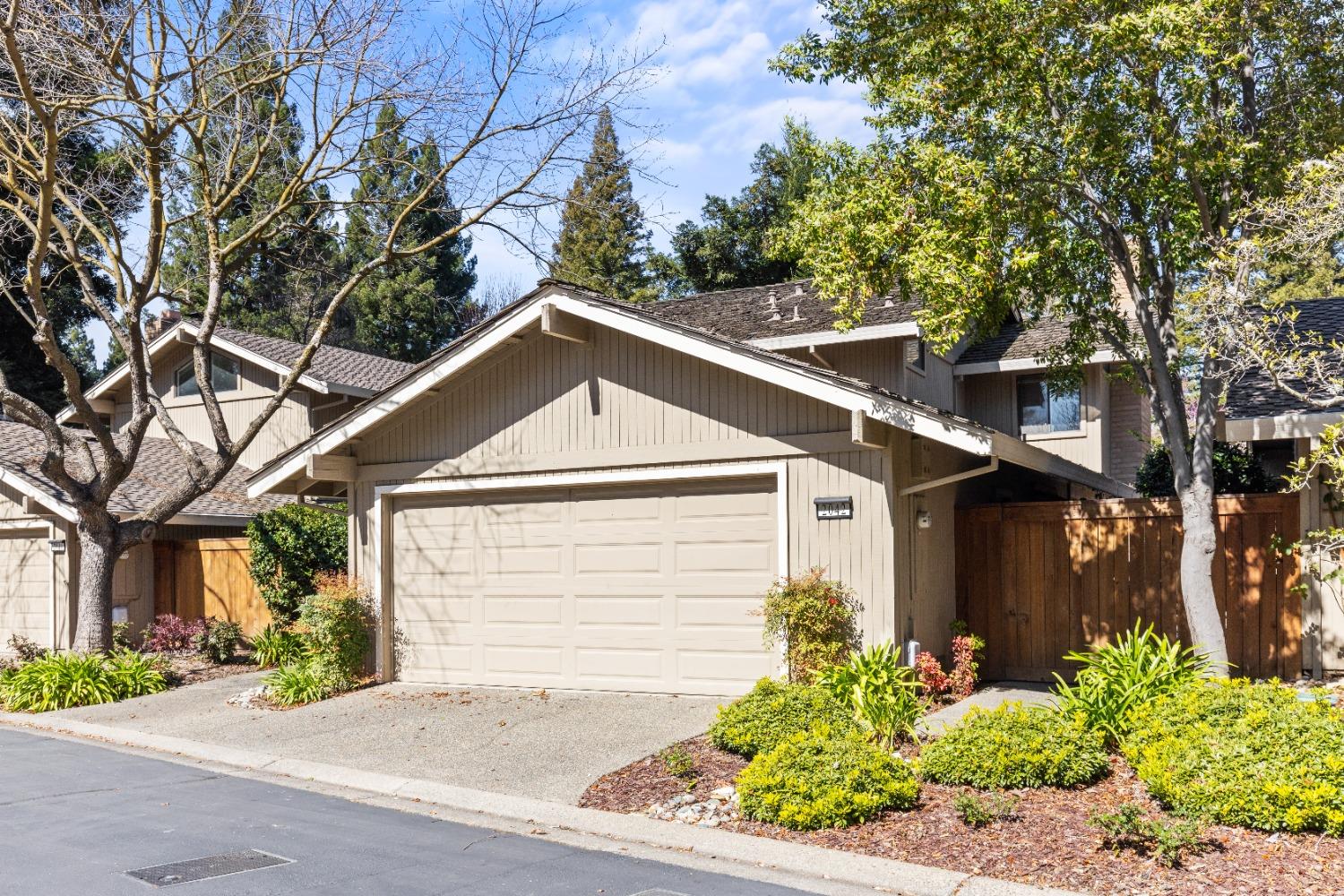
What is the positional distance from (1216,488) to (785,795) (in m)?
10.5

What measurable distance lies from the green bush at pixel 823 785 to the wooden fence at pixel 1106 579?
5.53 metres

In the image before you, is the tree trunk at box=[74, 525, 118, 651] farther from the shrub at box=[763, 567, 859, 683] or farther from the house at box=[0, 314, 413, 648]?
the shrub at box=[763, 567, 859, 683]

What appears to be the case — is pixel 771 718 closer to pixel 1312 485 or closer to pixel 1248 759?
pixel 1248 759

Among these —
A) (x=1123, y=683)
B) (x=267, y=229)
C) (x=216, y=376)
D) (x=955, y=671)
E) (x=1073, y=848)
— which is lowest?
(x=1073, y=848)

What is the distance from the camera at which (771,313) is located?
18109 millimetres

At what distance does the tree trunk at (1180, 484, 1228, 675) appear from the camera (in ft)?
33.2

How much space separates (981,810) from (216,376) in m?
21.0

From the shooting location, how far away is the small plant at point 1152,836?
6.19 meters

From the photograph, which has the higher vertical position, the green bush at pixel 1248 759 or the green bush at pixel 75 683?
the green bush at pixel 1248 759

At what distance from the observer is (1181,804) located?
6816 millimetres

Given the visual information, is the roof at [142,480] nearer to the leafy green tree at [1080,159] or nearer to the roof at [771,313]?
the roof at [771,313]

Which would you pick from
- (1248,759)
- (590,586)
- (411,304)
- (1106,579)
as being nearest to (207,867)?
(590,586)

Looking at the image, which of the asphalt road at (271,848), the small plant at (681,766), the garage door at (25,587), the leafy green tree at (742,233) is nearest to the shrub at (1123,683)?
the small plant at (681,766)

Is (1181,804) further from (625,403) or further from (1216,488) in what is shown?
(1216,488)
